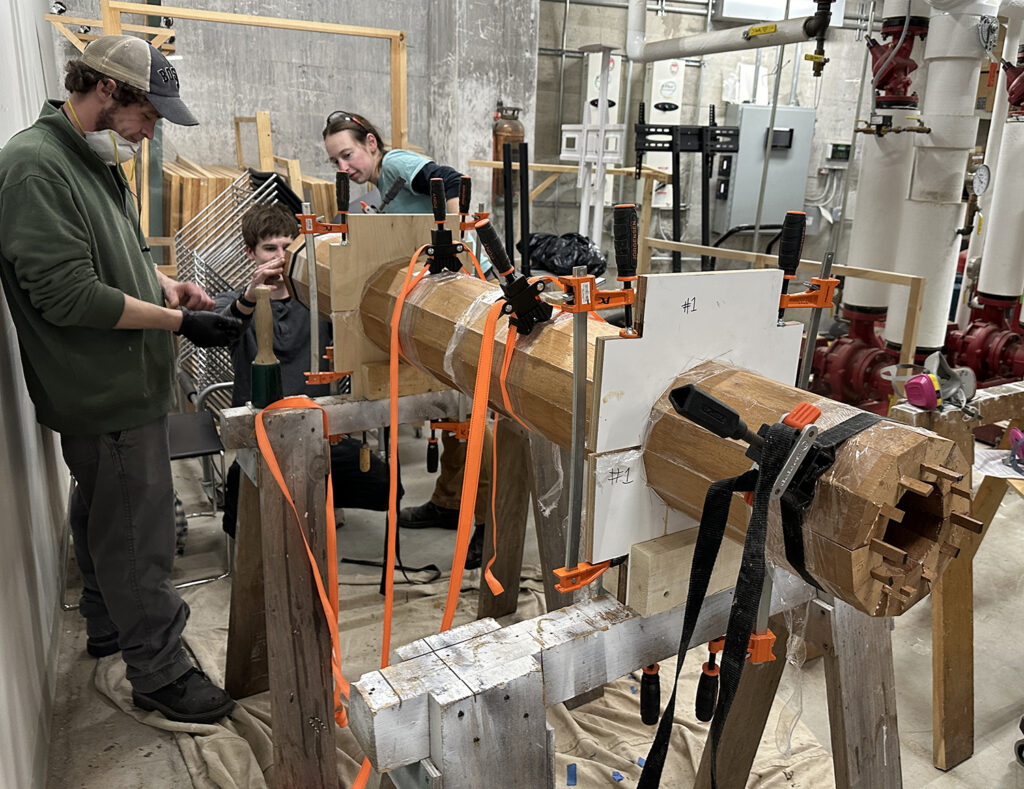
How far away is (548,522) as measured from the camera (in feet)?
7.03

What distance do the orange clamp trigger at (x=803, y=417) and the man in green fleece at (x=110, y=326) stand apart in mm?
1483

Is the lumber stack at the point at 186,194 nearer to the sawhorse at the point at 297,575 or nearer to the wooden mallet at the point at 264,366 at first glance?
the wooden mallet at the point at 264,366

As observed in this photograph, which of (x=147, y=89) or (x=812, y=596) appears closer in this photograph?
(x=812, y=596)

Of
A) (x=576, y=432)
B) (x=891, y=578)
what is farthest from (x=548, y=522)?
(x=891, y=578)

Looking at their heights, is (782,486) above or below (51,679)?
above

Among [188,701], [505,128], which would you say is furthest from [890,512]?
[505,128]

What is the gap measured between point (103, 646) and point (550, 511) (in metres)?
1.40

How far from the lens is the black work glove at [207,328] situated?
1.86 metres

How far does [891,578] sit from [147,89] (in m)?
1.77

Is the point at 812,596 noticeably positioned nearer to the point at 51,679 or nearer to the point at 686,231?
the point at 51,679

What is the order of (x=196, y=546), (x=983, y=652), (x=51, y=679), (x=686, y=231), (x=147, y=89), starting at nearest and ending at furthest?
(x=147, y=89), (x=51, y=679), (x=983, y=652), (x=196, y=546), (x=686, y=231)

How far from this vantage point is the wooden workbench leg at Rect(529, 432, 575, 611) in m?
1.93

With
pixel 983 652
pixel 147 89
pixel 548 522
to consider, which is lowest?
pixel 983 652

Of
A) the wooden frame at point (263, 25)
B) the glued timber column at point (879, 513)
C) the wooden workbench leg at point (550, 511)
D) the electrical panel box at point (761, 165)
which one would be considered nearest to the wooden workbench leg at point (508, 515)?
the wooden workbench leg at point (550, 511)
